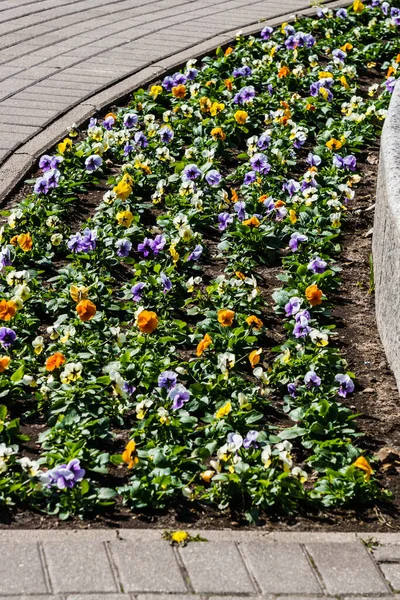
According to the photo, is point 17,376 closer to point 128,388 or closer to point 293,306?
point 128,388

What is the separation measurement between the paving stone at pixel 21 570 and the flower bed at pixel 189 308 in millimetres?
244

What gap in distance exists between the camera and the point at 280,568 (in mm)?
2932

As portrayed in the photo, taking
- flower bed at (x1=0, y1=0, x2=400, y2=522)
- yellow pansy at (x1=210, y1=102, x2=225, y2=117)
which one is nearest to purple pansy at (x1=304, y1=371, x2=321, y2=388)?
flower bed at (x1=0, y1=0, x2=400, y2=522)

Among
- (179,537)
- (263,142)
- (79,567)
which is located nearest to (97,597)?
(79,567)

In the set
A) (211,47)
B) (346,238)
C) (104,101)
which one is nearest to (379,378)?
(346,238)

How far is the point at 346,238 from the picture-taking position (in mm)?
5168

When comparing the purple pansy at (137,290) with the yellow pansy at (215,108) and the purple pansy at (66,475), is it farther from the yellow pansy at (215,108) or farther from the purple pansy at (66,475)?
the yellow pansy at (215,108)

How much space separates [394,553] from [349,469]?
0.36 metres

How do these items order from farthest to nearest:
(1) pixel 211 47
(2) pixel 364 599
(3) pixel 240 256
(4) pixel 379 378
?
(1) pixel 211 47
(3) pixel 240 256
(4) pixel 379 378
(2) pixel 364 599

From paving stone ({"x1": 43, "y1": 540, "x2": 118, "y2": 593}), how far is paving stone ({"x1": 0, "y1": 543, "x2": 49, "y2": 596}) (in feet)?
0.11

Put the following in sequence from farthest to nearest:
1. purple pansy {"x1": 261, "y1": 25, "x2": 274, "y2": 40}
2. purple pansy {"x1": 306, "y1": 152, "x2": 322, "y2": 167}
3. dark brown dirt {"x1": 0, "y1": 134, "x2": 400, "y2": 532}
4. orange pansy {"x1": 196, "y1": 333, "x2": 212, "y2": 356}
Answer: purple pansy {"x1": 261, "y1": 25, "x2": 274, "y2": 40} → purple pansy {"x1": 306, "y1": 152, "x2": 322, "y2": 167} → orange pansy {"x1": 196, "y1": 333, "x2": 212, "y2": 356} → dark brown dirt {"x1": 0, "y1": 134, "x2": 400, "y2": 532}

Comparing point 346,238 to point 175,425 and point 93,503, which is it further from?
point 93,503

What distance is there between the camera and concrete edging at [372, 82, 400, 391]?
3920 mm

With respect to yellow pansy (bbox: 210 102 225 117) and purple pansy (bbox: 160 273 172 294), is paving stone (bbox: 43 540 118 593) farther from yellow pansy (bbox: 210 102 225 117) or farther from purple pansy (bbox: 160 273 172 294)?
yellow pansy (bbox: 210 102 225 117)
